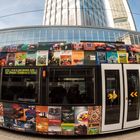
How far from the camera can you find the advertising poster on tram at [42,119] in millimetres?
7238

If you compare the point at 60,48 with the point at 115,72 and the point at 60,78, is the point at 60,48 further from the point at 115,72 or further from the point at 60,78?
the point at 115,72

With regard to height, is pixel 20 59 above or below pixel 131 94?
above

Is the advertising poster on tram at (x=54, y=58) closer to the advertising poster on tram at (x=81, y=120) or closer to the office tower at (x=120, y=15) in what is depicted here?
the advertising poster on tram at (x=81, y=120)

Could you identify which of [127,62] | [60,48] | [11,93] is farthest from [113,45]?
[11,93]

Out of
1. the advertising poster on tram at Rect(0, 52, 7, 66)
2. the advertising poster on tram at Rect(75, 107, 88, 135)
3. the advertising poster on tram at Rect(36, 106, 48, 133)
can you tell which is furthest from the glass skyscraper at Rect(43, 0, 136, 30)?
the advertising poster on tram at Rect(75, 107, 88, 135)

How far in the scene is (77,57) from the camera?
7.27 m

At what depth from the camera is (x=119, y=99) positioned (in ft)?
24.0

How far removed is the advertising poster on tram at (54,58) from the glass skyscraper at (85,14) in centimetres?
7377

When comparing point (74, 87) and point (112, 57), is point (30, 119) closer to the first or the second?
point (74, 87)

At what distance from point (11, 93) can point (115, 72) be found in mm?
2902

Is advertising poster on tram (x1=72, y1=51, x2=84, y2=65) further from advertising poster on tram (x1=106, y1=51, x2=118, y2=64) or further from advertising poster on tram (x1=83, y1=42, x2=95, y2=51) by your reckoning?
advertising poster on tram (x1=106, y1=51, x2=118, y2=64)

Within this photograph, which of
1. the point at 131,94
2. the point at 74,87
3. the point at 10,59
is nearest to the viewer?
the point at 74,87

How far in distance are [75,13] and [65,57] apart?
3072 inches

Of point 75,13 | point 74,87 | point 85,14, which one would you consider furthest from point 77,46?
point 75,13
